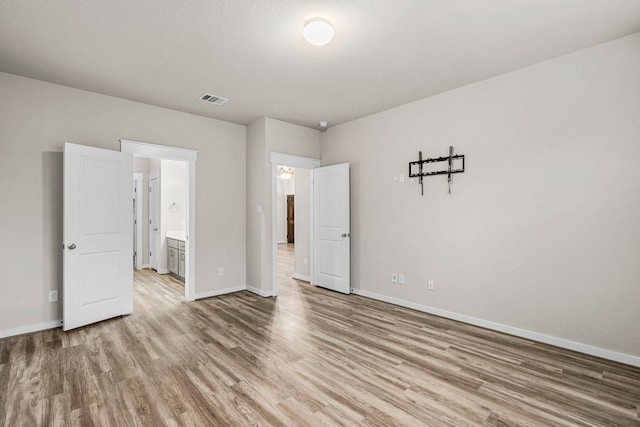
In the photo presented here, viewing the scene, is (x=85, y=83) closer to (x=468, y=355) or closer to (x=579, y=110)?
(x=468, y=355)

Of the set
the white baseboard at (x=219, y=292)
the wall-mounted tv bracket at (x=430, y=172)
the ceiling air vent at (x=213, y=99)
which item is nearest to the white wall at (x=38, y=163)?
the ceiling air vent at (x=213, y=99)

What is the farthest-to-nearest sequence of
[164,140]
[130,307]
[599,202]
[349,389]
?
[164,140] < [130,307] < [599,202] < [349,389]

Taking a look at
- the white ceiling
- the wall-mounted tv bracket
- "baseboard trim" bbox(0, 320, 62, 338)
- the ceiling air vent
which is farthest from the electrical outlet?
the wall-mounted tv bracket

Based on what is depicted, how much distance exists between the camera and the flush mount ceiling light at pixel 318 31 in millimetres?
2451

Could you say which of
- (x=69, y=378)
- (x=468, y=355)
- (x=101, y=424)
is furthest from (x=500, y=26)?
(x=69, y=378)

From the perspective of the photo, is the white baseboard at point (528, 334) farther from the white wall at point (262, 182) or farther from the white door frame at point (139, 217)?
the white door frame at point (139, 217)

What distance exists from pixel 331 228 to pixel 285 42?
3.13m

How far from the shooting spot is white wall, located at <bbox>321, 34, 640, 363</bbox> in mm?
2824

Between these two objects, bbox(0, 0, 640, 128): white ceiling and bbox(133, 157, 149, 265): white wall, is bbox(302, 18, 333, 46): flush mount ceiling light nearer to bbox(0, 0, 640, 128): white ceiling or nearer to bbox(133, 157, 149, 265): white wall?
bbox(0, 0, 640, 128): white ceiling

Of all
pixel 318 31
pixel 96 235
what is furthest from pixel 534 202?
pixel 96 235

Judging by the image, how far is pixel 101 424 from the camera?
200 centimetres

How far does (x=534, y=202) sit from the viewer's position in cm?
328

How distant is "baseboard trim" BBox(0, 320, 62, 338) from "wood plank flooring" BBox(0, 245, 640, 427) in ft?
0.34

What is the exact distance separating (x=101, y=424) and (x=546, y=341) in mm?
3870
